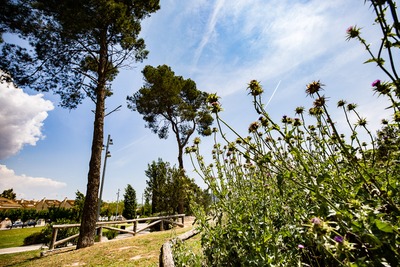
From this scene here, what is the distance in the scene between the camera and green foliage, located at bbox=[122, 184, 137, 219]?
1217 inches

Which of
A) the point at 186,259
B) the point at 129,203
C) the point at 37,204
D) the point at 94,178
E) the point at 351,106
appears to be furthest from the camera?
the point at 37,204

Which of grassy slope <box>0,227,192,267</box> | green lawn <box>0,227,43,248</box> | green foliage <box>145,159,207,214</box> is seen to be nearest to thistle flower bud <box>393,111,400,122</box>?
grassy slope <box>0,227,192,267</box>

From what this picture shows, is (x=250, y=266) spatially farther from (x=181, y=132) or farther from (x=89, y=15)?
(x=181, y=132)

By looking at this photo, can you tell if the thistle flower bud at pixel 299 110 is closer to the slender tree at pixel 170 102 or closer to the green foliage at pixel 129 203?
the slender tree at pixel 170 102

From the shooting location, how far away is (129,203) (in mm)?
31766

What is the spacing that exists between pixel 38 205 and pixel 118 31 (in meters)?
72.9

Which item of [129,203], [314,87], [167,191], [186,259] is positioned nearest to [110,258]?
[186,259]

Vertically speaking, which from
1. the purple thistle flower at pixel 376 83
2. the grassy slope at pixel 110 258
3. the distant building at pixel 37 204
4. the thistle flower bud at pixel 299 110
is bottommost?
the grassy slope at pixel 110 258

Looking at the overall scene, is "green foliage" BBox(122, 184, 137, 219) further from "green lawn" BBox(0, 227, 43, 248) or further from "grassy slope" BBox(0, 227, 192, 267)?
"grassy slope" BBox(0, 227, 192, 267)

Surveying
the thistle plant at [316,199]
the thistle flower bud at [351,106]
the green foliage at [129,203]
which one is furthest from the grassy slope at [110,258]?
the green foliage at [129,203]

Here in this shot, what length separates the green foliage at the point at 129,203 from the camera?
3092 centimetres

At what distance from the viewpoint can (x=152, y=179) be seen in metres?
18.4

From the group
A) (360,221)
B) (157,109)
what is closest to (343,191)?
(360,221)

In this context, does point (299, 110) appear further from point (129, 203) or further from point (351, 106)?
point (129, 203)
